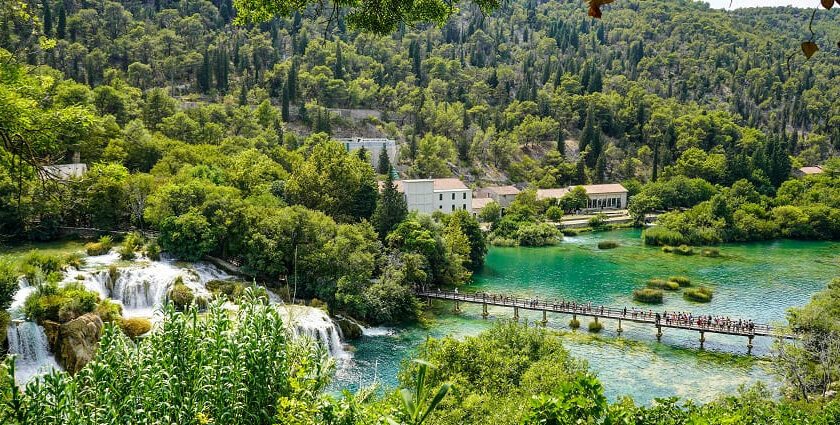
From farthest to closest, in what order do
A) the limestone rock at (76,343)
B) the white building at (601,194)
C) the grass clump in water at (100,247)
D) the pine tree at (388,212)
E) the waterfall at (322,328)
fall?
the white building at (601,194) → the pine tree at (388,212) → the grass clump in water at (100,247) → the waterfall at (322,328) → the limestone rock at (76,343)

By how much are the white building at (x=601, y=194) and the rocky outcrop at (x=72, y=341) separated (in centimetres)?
5904

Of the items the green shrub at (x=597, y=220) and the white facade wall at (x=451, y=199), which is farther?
the green shrub at (x=597, y=220)

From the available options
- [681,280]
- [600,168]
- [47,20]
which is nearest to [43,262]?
[681,280]

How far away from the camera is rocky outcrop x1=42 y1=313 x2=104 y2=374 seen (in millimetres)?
21484

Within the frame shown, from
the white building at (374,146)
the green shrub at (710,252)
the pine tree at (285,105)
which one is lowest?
the green shrub at (710,252)

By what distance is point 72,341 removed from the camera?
71.4ft

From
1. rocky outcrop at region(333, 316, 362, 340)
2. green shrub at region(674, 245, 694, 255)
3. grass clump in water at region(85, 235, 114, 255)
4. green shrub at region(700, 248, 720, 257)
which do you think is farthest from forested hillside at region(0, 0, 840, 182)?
green shrub at region(700, 248, 720, 257)

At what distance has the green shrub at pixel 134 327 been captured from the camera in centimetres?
2345

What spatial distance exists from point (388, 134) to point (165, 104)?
124 ft

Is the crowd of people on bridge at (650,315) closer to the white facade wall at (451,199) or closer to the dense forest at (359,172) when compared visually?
the dense forest at (359,172)

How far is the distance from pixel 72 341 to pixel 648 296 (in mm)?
31241

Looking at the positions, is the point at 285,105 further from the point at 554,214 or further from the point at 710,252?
the point at 710,252

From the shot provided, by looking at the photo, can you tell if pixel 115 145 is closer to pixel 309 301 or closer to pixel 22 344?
pixel 309 301

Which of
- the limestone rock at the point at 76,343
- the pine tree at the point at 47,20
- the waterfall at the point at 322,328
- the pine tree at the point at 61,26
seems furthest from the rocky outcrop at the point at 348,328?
the pine tree at the point at 61,26
